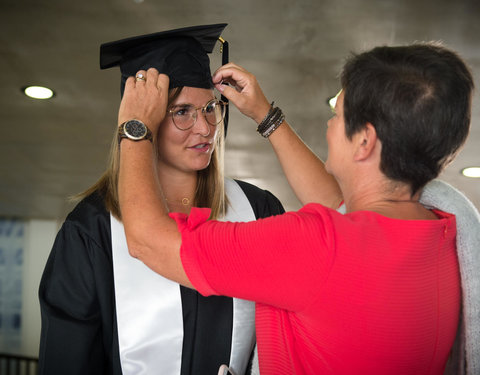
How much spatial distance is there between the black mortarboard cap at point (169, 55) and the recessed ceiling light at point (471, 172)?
5504 millimetres

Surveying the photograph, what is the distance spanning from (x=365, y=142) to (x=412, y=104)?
124mm

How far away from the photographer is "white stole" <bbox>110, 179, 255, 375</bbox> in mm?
1482

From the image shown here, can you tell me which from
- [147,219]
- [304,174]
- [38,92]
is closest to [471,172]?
[38,92]

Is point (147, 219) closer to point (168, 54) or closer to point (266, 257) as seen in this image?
point (266, 257)

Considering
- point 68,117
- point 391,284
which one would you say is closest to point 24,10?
point 68,117

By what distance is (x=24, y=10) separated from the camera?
3.46 meters

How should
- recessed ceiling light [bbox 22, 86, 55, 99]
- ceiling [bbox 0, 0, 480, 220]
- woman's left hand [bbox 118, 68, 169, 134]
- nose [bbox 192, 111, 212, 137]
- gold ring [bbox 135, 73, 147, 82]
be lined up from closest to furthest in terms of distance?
woman's left hand [bbox 118, 68, 169, 134] → gold ring [bbox 135, 73, 147, 82] → nose [bbox 192, 111, 212, 137] → ceiling [bbox 0, 0, 480, 220] → recessed ceiling light [bbox 22, 86, 55, 99]

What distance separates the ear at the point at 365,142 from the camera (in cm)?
111

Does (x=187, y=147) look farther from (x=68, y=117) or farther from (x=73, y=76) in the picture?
(x=68, y=117)

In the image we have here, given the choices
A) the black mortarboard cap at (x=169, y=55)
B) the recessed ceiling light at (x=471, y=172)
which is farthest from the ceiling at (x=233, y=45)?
the black mortarboard cap at (x=169, y=55)

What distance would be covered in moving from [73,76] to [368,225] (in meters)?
3.81

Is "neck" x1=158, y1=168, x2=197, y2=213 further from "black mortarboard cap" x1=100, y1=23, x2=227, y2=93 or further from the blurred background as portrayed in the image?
the blurred background

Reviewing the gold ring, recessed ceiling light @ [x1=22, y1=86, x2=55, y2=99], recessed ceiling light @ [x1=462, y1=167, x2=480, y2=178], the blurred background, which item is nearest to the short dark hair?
the gold ring

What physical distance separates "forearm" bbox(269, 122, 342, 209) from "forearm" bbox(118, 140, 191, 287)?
1.71 feet
